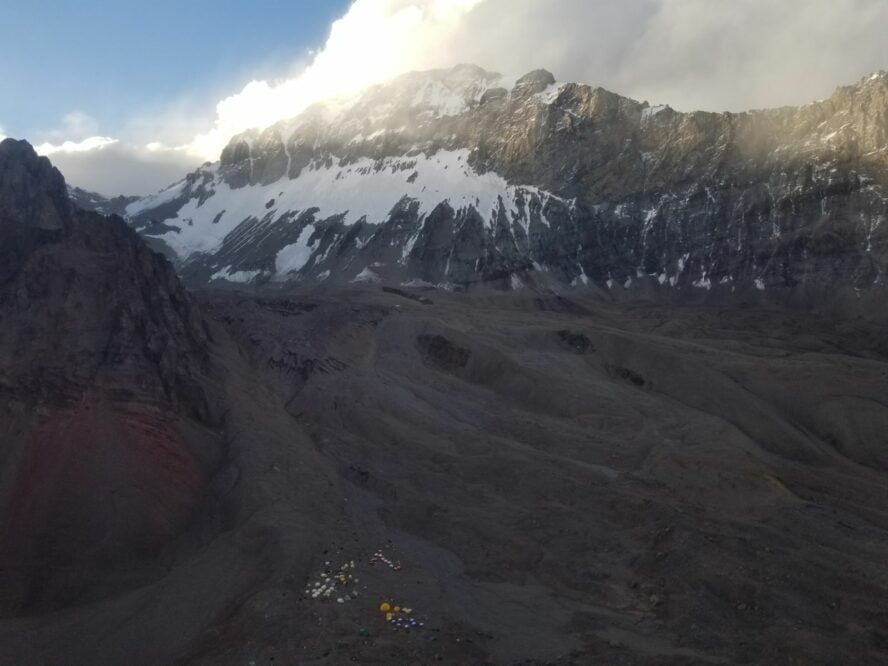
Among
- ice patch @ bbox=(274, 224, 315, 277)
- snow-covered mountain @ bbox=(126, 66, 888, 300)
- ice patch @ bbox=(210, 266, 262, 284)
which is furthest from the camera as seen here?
ice patch @ bbox=(210, 266, 262, 284)

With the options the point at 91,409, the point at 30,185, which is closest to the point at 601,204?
the point at 30,185

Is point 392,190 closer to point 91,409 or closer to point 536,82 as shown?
point 536,82

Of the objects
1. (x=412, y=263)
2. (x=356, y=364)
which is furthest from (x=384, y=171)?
(x=356, y=364)

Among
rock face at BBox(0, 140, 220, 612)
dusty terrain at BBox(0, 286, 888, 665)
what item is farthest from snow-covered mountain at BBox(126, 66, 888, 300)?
rock face at BBox(0, 140, 220, 612)

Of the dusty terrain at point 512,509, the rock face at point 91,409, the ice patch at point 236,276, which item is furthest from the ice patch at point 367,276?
the rock face at point 91,409

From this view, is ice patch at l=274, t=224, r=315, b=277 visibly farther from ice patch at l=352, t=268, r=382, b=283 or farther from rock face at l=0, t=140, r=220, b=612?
rock face at l=0, t=140, r=220, b=612

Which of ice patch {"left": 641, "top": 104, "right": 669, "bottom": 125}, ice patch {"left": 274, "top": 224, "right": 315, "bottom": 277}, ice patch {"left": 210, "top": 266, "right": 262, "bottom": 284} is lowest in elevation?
ice patch {"left": 210, "top": 266, "right": 262, "bottom": 284}

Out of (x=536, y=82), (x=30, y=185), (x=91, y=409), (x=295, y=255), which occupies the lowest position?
(x=91, y=409)
